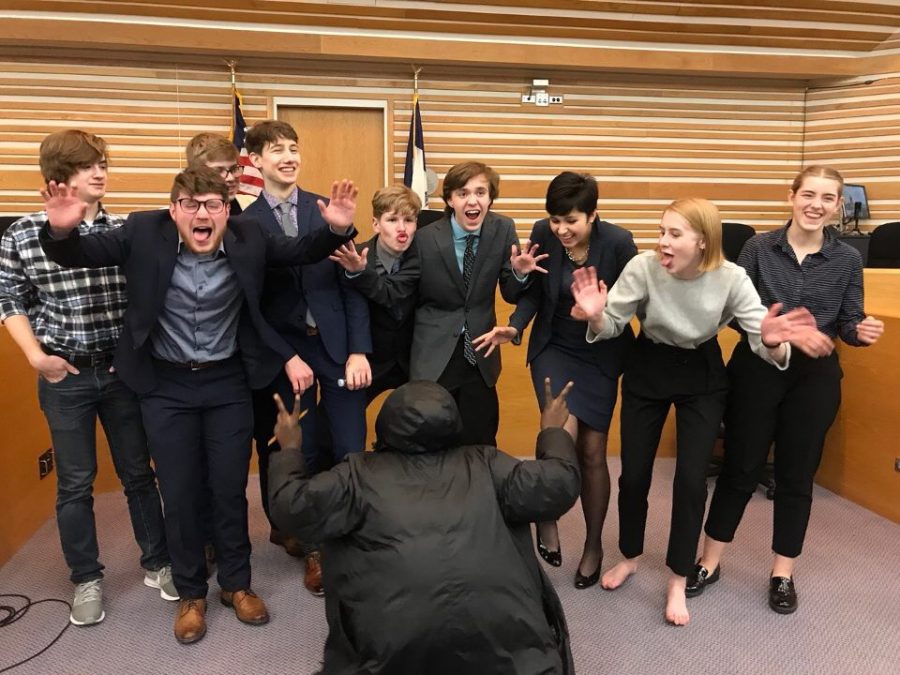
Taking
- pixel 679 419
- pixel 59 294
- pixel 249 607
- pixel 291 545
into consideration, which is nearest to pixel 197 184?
pixel 59 294

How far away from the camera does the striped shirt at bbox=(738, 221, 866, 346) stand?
2.29 meters

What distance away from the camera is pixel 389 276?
2.46m

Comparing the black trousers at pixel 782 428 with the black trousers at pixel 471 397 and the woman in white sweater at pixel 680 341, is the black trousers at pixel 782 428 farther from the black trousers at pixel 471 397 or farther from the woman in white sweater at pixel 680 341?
the black trousers at pixel 471 397

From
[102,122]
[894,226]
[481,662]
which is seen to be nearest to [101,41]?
[102,122]

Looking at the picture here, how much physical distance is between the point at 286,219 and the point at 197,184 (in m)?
0.45

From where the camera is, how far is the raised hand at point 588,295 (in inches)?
86.0

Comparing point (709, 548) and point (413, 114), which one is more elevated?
point (413, 114)

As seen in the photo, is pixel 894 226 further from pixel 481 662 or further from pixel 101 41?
pixel 101 41

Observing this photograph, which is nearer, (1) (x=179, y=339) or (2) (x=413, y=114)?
(1) (x=179, y=339)

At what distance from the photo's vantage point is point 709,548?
259 centimetres

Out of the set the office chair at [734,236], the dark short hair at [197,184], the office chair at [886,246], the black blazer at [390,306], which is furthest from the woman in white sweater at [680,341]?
the office chair at [886,246]

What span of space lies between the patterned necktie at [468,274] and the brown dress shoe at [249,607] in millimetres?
1177

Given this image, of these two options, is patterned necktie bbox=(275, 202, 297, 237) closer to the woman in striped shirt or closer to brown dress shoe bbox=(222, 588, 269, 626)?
brown dress shoe bbox=(222, 588, 269, 626)

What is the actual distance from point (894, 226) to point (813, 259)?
359cm
